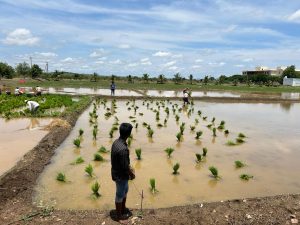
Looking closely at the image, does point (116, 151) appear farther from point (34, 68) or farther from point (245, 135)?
point (34, 68)

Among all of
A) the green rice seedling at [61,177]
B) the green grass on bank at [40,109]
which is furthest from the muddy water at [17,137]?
the green rice seedling at [61,177]

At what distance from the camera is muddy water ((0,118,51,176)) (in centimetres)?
954

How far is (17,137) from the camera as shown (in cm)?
1244

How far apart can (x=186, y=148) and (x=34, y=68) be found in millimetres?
74164

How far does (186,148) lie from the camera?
37.9 feet

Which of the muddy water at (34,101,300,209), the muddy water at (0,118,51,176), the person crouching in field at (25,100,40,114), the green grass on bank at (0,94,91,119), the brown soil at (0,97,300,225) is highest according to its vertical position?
the person crouching in field at (25,100,40,114)

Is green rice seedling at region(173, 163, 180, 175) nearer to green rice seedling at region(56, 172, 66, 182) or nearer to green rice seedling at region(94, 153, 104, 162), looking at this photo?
green rice seedling at region(94, 153, 104, 162)

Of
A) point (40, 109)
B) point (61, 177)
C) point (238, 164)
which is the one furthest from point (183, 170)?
point (40, 109)

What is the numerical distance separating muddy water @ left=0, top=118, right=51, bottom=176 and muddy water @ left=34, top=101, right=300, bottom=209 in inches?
41.2

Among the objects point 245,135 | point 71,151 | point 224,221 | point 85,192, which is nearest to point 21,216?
point 85,192

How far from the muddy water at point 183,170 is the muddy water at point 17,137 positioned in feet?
3.44

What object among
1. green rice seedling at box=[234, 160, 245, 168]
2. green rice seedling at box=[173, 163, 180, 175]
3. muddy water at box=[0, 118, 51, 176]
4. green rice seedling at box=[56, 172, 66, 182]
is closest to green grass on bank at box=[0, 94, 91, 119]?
muddy water at box=[0, 118, 51, 176]

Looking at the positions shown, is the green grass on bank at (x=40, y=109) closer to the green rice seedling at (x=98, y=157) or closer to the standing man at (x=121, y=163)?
the green rice seedling at (x=98, y=157)

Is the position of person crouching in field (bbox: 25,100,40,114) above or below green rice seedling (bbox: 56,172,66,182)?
above
